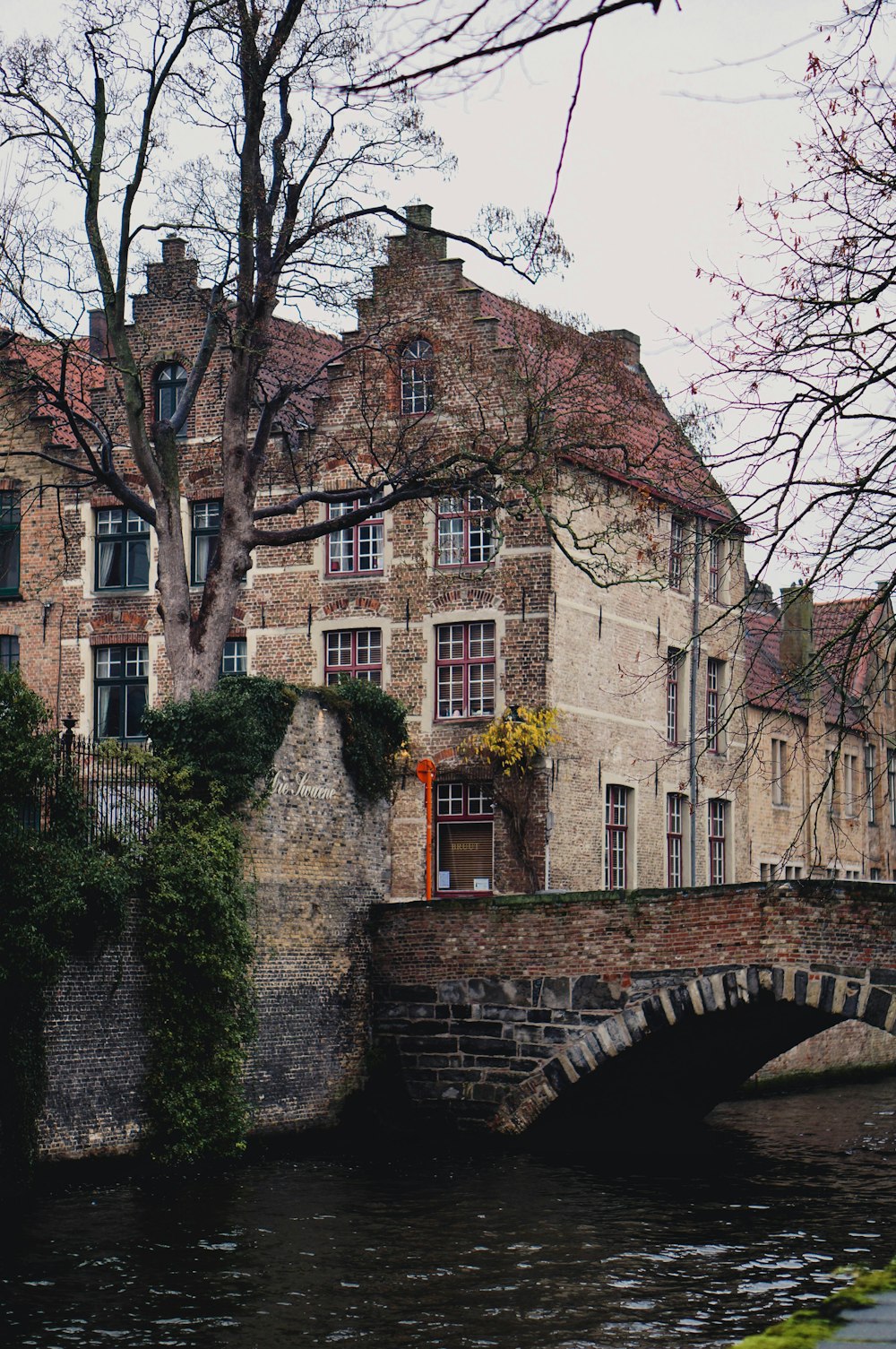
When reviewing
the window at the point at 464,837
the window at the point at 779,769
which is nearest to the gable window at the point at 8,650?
the window at the point at 464,837

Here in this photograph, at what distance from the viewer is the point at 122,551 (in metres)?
26.3

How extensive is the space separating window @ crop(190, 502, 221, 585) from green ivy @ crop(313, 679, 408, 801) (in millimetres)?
6501

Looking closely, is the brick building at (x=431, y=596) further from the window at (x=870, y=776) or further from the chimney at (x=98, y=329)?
the window at (x=870, y=776)

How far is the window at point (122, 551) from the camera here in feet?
85.8

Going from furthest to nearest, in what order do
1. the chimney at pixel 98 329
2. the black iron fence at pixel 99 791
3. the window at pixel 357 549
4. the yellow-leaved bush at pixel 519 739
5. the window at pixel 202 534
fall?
the chimney at pixel 98 329 < the window at pixel 202 534 < the window at pixel 357 549 < the yellow-leaved bush at pixel 519 739 < the black iron fence at pixel 99 791

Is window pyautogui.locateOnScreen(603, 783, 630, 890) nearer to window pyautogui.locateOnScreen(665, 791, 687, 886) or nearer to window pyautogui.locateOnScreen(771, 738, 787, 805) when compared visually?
window pyautogui.locateOnScreen(665, 791, 687, 886)

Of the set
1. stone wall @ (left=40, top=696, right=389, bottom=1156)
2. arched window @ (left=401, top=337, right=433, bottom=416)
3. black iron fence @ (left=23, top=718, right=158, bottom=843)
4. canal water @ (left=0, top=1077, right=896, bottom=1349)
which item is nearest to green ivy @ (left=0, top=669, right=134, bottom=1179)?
black iron fence @ (left=23, top=718, right=158, bottom=843)

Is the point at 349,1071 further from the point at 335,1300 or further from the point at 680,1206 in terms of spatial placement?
the point at 335,1300

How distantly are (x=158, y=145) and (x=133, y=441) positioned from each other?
3205mm

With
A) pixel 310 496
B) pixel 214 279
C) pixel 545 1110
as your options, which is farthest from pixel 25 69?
pixel 545 1110

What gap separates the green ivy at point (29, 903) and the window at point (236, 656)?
10.2m

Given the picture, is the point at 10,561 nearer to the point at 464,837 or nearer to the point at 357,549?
the point at 357,549

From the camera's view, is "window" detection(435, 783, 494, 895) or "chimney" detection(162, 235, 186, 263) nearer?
"window" detection(435, 783, 494, 895)

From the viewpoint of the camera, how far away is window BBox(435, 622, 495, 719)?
2391cm
